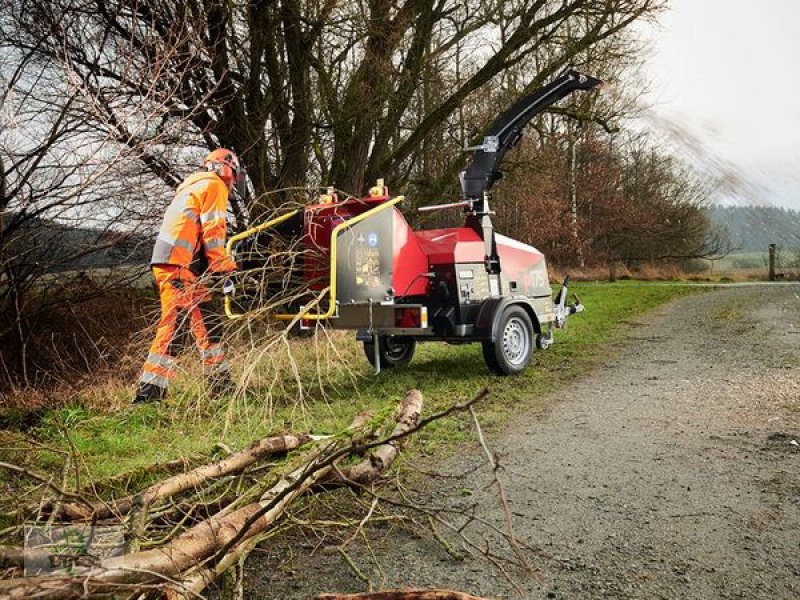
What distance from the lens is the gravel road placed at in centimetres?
310

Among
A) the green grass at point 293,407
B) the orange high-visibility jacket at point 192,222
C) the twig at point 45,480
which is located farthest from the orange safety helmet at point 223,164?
the twig at point 45,480

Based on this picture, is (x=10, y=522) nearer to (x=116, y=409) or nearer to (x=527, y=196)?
(x=116, y=409)

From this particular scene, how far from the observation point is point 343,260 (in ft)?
22.0

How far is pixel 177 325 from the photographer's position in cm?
686

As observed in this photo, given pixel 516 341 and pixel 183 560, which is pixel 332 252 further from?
pixel 183 560

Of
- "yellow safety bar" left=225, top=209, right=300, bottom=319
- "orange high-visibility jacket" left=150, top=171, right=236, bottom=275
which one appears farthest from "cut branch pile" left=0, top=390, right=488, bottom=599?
"orange high-visibility jacket" left=150, top=171, right=236, bottom=275

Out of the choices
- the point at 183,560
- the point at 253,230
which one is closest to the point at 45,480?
the point at 183,560

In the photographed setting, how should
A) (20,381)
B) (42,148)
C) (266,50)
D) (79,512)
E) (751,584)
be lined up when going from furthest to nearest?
(266,50) → (20,381) → (42,148) → (79,512) → (751,584)

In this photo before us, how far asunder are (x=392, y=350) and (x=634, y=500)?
5.04 meters

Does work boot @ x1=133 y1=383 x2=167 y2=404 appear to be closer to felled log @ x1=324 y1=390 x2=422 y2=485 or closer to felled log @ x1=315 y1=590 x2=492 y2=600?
felled log @ x1=324 y1=390 x2=422 y2=485

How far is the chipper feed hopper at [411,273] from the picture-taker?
6719 mm

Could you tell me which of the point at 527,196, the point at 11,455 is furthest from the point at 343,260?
the point at 527,196

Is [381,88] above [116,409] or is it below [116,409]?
above

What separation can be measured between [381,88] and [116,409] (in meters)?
7.42
